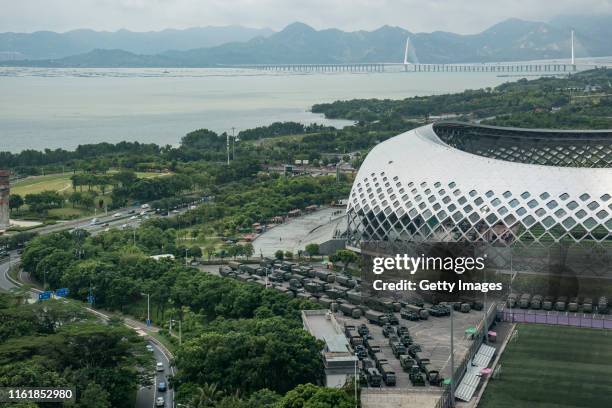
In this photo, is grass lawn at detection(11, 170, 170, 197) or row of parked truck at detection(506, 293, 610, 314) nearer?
row of parked truck at detection(506, 293, 610, 314)

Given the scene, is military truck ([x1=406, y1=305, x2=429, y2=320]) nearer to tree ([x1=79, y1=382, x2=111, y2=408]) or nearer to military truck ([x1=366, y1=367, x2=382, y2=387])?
military truck ([x1=366, y1=367, x2=382, y2=387])

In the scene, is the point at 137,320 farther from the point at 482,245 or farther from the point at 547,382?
the point at 547,382

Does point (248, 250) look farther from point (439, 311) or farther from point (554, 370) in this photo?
point (554, 370)

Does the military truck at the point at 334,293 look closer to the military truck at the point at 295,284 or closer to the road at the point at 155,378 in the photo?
the military truck at the point at 295,284

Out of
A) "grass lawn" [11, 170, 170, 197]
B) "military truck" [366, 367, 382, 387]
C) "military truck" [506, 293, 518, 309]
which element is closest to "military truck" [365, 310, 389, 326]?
"military truck" [506, 293, 518, 309]

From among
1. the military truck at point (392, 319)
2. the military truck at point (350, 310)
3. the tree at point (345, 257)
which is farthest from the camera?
the tree at point (345, 257)

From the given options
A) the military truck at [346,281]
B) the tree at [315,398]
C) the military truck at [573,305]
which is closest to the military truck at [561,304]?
the military truck at [573,305]

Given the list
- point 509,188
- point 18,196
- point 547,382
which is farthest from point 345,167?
point 547,382
